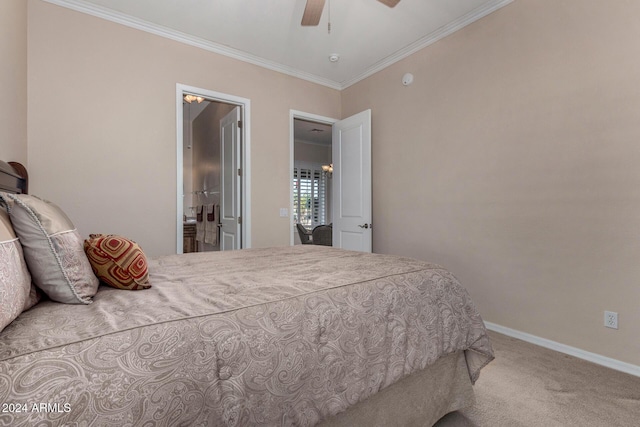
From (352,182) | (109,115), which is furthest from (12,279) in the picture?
(352,182)

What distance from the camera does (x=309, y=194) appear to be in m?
7.90

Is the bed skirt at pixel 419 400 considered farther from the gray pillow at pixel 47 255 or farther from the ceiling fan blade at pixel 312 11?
the ceiling fan blade at pixel 312 11

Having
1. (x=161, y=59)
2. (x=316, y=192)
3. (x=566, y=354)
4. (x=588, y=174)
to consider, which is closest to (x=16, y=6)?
(x=161, y=59)

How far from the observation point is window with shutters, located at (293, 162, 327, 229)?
766 centimetres

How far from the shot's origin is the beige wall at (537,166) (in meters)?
2.05

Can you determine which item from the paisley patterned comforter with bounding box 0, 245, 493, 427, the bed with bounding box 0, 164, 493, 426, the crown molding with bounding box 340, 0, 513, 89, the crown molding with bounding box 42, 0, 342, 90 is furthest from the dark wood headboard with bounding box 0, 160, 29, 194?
the crown molding with bounding box 340, 0, 513, 89

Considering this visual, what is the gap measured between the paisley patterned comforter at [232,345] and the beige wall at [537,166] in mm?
1296

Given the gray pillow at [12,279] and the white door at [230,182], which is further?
Result: the white door at [230,182]

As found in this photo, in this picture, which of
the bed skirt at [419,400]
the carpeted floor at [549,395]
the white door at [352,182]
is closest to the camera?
the bed skirt at [419,400]

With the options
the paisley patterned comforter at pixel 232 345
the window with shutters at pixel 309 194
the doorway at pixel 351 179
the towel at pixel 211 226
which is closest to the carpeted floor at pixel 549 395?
the paisley patterned comforter at pixel 232 345

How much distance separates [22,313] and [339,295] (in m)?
0.92

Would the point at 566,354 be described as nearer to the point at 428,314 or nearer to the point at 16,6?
the point at 428,314

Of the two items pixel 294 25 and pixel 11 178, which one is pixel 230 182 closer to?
pixel 294 25

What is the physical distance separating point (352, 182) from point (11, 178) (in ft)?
10.4
